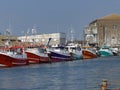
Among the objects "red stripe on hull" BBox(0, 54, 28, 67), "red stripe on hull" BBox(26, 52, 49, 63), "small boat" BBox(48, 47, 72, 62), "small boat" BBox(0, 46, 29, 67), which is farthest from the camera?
"small boat" BBox(48, 47, 72, 62)

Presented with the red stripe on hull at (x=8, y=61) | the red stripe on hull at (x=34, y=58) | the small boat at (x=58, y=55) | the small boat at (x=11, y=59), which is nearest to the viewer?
the red stripe on hull at (x=8, y=61)

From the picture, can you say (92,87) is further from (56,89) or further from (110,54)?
(110,54)

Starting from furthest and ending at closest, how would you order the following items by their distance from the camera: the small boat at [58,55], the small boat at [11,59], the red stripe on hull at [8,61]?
1. the small boat at [58,55]
2. the small boat at [11,59]
3. the red stripe on hull at [8,61]

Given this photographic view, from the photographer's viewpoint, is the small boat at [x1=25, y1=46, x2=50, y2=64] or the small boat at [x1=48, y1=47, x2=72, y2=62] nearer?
the small boat at [x1=25, y1=46, x2=50, y2=64]

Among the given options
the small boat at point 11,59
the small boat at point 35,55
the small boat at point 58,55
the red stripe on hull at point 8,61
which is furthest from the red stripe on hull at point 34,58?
the red stripe on hull at point 8,61

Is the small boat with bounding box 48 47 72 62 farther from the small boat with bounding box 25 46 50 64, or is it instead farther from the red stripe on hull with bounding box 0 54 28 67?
the red stripe on hull with bounding box 0 54 28 67

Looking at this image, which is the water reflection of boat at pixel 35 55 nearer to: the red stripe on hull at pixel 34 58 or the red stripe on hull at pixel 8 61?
the red stripe on hull at pixel 34 58

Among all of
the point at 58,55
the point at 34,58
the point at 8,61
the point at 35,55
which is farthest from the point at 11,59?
the point at 58,55

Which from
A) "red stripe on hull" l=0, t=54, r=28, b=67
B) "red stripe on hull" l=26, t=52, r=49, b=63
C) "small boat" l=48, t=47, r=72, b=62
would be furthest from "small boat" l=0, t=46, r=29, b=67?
"small boat" l=48, t=47, r=72, b=62

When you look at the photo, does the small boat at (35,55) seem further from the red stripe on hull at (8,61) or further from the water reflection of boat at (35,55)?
the red stripe on hull at (8,61)

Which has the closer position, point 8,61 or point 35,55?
point 8,61

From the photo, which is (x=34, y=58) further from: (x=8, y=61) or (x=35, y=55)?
(x=8, y=61)

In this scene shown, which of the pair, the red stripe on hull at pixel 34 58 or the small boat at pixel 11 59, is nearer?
the small boat at pixel 11 59

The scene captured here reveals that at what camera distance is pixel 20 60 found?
3575 inches
